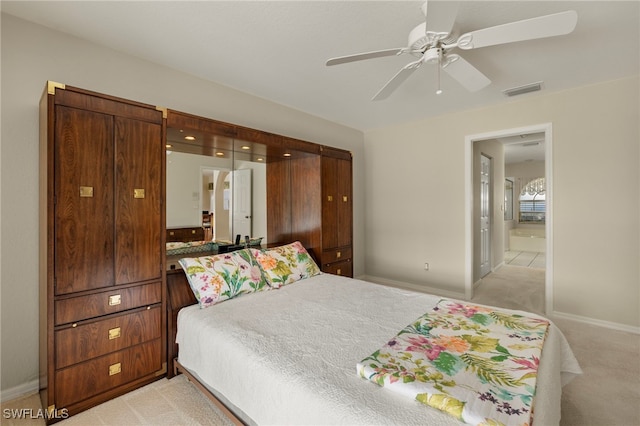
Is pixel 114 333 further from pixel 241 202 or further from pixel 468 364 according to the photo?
pixel 468 364

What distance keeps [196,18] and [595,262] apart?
442 cm

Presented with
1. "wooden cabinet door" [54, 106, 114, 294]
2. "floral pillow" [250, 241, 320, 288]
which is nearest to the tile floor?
"floral pillow" [250, 241, 320, 288]

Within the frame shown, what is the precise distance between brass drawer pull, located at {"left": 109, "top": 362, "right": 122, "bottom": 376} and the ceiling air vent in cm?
439

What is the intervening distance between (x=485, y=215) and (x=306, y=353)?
15.9ft

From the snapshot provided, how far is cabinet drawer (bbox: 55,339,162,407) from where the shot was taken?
5.76 feet

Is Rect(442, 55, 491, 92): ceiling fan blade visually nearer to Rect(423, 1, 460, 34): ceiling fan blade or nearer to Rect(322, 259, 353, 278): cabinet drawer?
Rect(423, 1, 460, 34): ceiling fan blade

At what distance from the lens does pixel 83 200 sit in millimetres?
1817

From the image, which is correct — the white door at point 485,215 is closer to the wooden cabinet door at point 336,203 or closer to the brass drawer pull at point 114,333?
the wooden cabinet door at point 336,203

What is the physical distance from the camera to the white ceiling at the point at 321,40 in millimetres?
1860

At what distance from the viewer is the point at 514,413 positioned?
101 centimetres

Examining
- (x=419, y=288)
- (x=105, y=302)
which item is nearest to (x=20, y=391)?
(x=105, y=302)

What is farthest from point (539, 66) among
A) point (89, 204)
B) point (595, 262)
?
point (89, 204)

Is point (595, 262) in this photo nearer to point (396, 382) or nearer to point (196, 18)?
point (396, 382)

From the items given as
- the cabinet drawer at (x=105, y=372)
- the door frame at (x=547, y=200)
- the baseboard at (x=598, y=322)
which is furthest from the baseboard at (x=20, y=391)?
the baseboard at (x=598, y=322)
